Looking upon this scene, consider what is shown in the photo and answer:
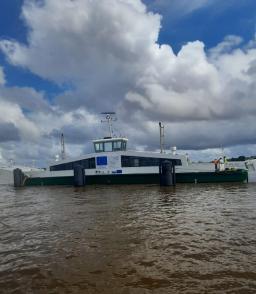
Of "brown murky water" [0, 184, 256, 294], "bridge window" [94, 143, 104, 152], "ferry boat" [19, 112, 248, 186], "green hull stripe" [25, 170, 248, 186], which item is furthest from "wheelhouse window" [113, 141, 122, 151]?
"brown murky water" [0, 184, 256, 294]

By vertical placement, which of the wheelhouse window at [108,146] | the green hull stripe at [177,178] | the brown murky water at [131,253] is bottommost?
the brown murky water at [131,253]

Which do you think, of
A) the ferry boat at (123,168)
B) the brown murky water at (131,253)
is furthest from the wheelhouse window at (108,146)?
the brown murky water at (131,253)

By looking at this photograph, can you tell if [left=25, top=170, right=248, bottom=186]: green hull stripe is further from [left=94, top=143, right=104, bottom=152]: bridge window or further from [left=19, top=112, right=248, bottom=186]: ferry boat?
[left=94, top=143, right=104, bottom=152]: bridge window

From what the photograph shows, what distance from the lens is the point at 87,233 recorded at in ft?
40.7

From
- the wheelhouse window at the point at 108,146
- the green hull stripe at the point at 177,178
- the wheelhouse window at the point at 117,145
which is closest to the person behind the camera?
the green hull stripe at the point at 177,178

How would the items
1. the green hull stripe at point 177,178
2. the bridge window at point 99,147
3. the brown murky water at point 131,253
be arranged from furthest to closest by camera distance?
Result: the bridge window at point 99,147
the green hull stripe at point 177,178
the brown murky water at point 131,253

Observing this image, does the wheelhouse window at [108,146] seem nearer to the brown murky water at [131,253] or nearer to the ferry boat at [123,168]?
the ferry boat at [123,168]

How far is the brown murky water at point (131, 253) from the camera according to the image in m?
7.31

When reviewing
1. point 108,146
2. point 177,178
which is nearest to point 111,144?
point 108,146

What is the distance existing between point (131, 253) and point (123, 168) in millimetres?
30126

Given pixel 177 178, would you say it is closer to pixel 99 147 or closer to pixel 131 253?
pixel 99 147

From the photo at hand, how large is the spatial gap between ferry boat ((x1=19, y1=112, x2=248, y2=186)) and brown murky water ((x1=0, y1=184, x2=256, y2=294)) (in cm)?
2115

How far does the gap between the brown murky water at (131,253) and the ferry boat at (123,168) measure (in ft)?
69.4

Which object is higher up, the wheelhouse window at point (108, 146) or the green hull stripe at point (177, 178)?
the wheelhouse window at point (108, 146)
